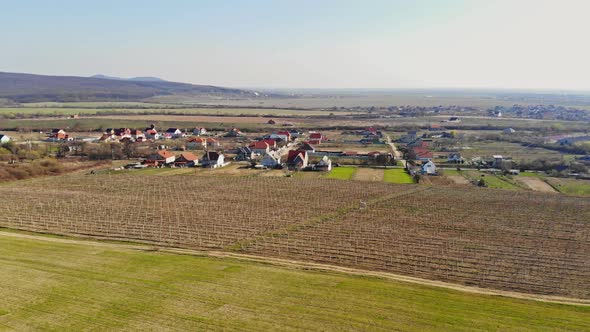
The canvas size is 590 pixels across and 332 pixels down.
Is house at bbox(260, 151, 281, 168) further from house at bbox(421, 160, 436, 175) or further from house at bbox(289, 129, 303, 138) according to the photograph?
house at bbox(289, 129, 303, 138)

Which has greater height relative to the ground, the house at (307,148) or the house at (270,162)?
the house at (307,148)

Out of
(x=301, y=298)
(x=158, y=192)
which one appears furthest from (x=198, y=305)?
(x=158, y=192)

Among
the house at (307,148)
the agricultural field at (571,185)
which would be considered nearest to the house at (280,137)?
the house at (307,148)

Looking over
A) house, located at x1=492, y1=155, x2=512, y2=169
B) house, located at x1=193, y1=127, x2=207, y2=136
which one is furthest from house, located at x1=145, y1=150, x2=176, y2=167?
house, located at x1=492, y1=155, x2=512, y2=169

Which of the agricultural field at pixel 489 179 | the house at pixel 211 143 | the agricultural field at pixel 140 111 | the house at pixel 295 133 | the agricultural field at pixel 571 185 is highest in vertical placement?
the agricultural field at pixel 140 111

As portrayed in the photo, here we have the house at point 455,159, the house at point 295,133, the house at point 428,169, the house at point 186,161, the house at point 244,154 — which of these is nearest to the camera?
the house at point 428,169

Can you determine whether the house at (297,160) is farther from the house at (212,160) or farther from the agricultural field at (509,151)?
the agricultural field at (509,151)
